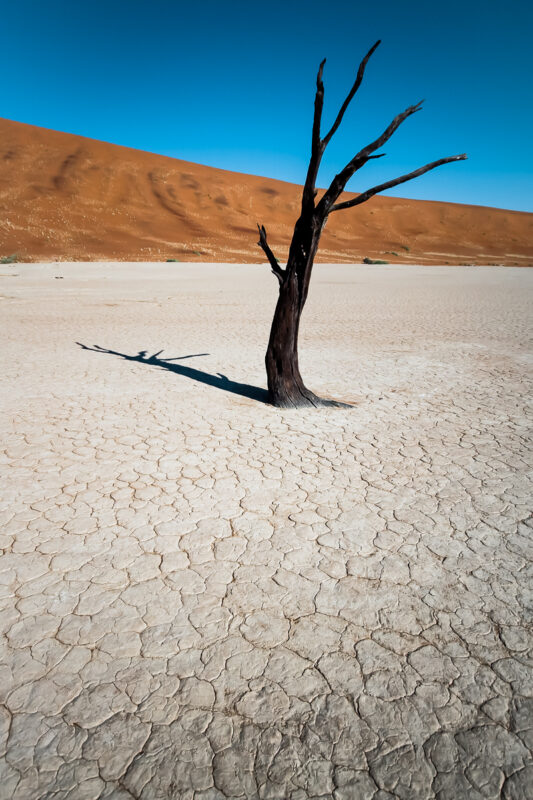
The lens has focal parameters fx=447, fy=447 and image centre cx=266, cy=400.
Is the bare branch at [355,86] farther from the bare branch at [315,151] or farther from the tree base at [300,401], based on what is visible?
the tree base at [300,401]

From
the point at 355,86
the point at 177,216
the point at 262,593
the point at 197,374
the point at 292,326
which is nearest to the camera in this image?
the point at 262,593

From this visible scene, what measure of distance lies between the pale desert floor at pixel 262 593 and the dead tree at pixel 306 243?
1.53 feet

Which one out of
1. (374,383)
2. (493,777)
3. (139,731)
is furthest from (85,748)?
(374,383)

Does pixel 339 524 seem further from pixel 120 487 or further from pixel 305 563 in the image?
pixel 120 487

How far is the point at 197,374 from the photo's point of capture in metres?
7.04

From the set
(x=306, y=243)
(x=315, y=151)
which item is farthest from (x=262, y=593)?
(x=315, y=151)

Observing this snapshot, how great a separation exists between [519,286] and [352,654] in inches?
940

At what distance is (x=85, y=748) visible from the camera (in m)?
1.79

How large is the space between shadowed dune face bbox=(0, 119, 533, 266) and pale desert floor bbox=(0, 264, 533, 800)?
29673mm

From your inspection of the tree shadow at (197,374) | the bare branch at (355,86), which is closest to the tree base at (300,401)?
the tree shadow at (197,374)

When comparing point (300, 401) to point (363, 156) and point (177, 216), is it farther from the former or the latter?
point (177, 216)

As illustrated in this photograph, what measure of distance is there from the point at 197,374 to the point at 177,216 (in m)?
46.8

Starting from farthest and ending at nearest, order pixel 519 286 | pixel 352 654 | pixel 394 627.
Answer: pixel 519 286, pixel 394 627, pixel 352 654

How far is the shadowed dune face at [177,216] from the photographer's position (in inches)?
1451
